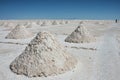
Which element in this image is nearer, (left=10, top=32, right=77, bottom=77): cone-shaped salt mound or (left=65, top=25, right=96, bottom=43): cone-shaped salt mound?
(left=10, top=32, right=77, bottom=77): cone-shaped salt mound

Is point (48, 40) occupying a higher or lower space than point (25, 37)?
higher

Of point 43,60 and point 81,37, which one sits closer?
point 43,60

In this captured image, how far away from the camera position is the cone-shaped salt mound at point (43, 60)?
10.8 m

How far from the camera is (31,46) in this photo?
12.0m

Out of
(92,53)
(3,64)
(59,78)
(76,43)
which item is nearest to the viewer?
(59,78)

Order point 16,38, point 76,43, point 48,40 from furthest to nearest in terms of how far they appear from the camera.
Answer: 1. point 16,38
2. point 76,43
3. point 48,40

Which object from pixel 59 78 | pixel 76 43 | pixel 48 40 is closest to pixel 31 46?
pixel 48 40

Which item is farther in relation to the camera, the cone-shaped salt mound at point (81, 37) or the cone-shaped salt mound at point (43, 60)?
the cone-shaped salt mound at point (81, 37)

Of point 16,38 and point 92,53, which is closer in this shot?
point 92,53

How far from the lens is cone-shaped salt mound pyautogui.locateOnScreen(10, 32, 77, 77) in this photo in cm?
1076

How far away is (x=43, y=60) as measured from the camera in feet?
36.4

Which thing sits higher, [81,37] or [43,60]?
[43,60]

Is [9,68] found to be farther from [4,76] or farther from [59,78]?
[59,78]

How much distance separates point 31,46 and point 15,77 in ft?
8.26
